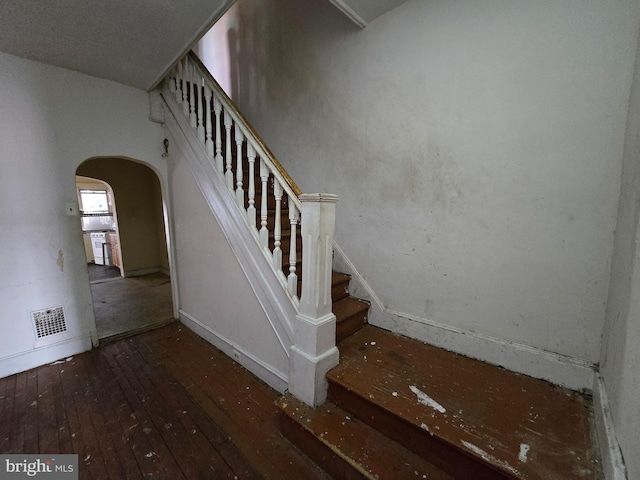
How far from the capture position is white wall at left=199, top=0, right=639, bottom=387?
54.1 inches

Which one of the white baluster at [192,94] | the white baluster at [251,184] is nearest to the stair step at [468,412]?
the white baluster at [251,184]

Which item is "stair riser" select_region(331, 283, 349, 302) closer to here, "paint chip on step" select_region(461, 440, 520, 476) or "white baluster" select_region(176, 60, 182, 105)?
"paint chip on step" select_region(461, 440, 520, 476)

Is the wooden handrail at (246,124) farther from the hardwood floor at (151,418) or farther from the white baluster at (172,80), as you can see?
the hardwood floor at (151,418)

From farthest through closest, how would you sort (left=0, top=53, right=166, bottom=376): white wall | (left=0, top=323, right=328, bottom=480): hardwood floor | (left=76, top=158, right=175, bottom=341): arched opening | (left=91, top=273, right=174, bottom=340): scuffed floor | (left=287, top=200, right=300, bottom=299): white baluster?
1. (left=76, top=158, right=175, bottom=341): arched opening
2. (left=91, top=273, right=174, bottom=340): scuffed floor
3. (left=0, top=53, right=166, bottom=376): white wall
4. (left=287, top=200, right=300, bottom=299): white baluster
5. (left=0, top=323, right=328, bottom=480): hardwood floor

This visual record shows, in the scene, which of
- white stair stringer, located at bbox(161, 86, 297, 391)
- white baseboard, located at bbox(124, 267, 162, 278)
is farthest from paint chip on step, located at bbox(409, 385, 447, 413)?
white baseboard, located at bbox(124, 267, 162, 278)

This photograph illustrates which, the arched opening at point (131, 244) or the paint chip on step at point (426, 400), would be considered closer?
the paint chip on step at point (426, 400)

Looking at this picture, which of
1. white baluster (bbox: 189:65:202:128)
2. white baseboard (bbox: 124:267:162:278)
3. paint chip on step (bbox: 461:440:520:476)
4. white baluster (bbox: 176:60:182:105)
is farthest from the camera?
white baseboard (bbox: 124:267:162:278)

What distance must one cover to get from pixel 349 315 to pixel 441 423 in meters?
0.93

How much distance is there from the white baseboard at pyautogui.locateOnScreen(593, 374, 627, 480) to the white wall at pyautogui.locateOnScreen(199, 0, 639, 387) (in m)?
0.20

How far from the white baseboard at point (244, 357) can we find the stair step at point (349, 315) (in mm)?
533

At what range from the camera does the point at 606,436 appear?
41.8 inches

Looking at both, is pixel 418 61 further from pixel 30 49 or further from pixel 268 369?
pixel 30 49

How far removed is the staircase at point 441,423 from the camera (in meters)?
1.14

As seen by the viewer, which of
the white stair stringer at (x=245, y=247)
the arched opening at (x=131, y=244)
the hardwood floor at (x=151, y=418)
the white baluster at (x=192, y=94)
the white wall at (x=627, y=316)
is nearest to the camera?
the white wall at (x=627, y=316)
